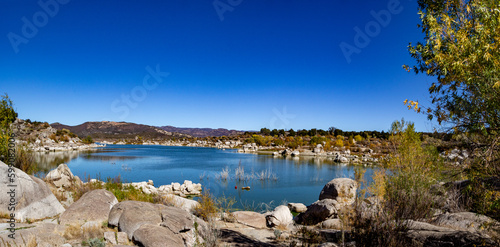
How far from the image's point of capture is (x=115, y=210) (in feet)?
23.5

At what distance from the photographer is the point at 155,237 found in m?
5.90

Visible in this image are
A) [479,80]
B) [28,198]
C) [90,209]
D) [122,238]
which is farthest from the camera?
[90,209]

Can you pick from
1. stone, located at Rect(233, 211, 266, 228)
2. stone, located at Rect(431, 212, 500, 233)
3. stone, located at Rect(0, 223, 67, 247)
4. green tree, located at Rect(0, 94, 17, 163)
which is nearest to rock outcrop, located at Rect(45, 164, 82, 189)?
green tree, located at Rect(0, 94, 17, 163)

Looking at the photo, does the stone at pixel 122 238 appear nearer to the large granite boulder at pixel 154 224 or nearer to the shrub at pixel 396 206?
the large granite boulder at pixel 154 224

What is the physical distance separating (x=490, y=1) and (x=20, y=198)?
11.3 metres

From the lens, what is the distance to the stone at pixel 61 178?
11.8 meters

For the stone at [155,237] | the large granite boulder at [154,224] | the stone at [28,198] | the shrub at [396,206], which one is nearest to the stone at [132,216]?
the large granite boulder at [154,224]

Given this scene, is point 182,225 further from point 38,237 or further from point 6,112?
point 6,112

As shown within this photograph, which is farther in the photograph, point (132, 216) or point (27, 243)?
point (132, 216)

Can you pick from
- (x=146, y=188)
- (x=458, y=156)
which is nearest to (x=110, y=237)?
(x=458, y=156)

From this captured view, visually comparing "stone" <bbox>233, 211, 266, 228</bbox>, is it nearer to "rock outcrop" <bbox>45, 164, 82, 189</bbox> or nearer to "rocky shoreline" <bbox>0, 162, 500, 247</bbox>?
"rocky shoreline" <bbox>0, 162, 500, 247</bbox>

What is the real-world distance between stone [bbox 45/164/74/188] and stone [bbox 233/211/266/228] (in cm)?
803

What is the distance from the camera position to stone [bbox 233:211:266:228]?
941 cm

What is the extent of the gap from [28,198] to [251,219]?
22.2ft
